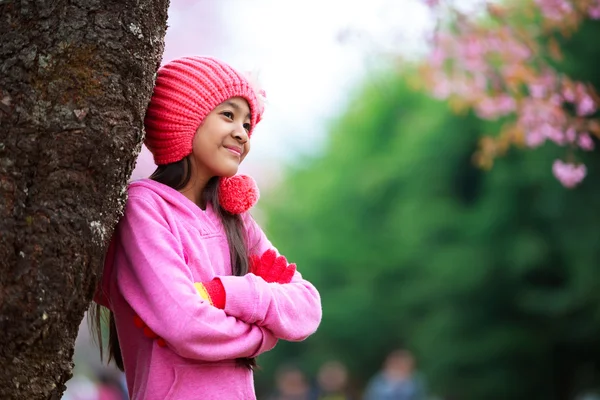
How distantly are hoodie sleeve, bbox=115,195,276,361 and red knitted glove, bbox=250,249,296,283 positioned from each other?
0.72 ft

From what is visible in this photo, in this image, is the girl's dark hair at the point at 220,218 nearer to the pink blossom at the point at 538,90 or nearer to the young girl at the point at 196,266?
the young girl at the point at 196,266

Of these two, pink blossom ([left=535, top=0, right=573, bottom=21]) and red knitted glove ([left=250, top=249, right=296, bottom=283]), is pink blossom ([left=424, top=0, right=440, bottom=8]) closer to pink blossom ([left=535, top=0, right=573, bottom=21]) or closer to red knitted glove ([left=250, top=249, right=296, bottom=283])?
pink blossom ([left=535, top=0, right=573, bottom=21])

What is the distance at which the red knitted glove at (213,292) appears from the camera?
2.73 meters

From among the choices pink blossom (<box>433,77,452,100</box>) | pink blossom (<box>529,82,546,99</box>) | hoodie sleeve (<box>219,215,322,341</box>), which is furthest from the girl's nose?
pink blossom (<box>433,77,452,100</box>)

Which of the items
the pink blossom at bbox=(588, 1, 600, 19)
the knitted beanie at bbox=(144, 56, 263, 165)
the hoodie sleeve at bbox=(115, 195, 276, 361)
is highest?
the pink blossom at bbox=(588, 1, 600, 19)

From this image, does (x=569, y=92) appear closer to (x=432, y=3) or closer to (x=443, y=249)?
(x=432, y=3)

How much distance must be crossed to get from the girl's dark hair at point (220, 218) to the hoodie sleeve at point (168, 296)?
0.63 ft

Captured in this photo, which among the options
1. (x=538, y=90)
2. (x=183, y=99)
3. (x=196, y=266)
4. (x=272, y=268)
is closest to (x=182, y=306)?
(x=196, y=266)

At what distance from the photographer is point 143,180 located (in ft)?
9.52

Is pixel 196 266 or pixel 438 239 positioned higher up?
pixel 438 239

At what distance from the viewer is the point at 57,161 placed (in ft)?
8.41

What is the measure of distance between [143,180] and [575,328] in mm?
14316

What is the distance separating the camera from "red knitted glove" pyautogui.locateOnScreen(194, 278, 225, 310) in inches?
107

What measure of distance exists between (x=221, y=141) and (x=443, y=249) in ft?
52.9
